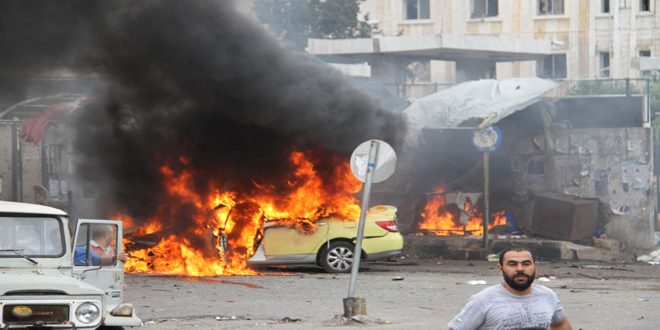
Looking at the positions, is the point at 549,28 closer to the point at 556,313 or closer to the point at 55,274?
the point at 55,274

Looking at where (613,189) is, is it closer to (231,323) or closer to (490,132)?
(490,132)

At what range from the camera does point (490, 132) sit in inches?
909

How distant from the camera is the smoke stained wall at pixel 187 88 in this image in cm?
2264

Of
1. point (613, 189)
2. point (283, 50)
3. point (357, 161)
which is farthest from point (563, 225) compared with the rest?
point (357, 161)

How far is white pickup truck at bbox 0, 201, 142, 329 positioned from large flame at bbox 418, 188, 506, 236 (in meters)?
16.4

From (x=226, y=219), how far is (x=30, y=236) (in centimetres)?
1125

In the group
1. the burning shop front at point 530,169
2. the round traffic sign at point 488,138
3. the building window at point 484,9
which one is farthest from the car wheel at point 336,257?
the building window at point 484,9

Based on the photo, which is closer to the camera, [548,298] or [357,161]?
[548,298]

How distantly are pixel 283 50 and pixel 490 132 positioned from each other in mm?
4409

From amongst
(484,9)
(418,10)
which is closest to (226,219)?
(484,9)

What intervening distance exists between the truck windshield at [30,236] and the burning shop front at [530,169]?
15.7 metres

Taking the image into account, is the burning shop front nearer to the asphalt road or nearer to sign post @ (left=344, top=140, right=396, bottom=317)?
the asphalt road

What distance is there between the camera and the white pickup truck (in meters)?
9.21

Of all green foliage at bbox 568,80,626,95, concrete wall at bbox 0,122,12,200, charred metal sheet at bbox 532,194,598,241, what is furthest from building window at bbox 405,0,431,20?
charred metal sheet at bbox 532,194,598,241
